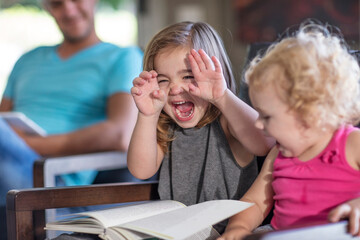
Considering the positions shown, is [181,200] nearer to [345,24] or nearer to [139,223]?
[139,223]

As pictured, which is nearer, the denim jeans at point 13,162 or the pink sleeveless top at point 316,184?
the pink sleeveless top at point 316,184

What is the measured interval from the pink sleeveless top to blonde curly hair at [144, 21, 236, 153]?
0.34 metres

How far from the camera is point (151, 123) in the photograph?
1.32m

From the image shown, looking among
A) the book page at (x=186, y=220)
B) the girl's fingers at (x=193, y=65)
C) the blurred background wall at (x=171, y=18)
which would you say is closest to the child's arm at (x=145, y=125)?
the girl's fingers at (x=193, y=65)

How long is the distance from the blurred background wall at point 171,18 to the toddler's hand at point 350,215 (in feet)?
12.4

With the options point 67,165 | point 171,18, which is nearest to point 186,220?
point 67,165

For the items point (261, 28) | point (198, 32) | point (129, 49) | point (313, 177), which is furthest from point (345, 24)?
point (313, 177)

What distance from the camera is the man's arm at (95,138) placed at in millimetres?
1982

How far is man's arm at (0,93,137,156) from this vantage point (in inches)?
78.0

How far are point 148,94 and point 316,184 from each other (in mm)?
471

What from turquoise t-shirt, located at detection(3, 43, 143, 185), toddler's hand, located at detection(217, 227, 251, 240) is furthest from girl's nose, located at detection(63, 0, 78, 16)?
toddler's hand, located at detection(217, 227, 251, 240)

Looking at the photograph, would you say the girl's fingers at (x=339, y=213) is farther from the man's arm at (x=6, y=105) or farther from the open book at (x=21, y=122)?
the man's arm at (x=6, y=105)

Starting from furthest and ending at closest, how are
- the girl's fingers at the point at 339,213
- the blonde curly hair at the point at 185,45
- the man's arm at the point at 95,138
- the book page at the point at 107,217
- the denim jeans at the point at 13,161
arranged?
the man's arm at the point at 95,138 → the denim jeans at the point at 13,161 → the blonde curly hair at the point at 185,45 → the book page at the point at 107,217 → the girl's fingers at the point at 339,213

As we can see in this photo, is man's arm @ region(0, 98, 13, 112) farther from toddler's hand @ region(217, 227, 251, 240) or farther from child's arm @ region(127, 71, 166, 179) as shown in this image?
toddler's hand @ region(217, 227, 251, 240)
